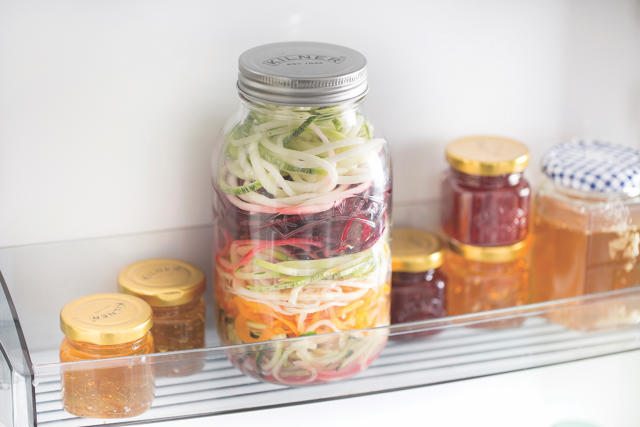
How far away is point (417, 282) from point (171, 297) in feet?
1.00

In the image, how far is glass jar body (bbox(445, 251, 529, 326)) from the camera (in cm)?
102

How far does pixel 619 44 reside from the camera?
1.09 metres

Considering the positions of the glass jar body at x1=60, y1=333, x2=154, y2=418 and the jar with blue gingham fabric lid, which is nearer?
the glass jar body at x1=60, y1=333, x2=154, y2=418

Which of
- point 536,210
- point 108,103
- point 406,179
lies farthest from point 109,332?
point 536,210

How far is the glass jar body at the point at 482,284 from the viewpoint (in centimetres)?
102

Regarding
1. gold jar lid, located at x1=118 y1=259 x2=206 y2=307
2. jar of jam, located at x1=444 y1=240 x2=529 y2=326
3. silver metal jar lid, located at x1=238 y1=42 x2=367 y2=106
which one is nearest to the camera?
silver metal jar lid, located at x1=238 y1=42 x2=367 y2=106

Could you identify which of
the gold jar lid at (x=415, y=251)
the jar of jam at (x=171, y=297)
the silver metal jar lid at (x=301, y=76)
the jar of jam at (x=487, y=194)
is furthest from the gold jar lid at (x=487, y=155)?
the jar of jam at (x=171, y=297)

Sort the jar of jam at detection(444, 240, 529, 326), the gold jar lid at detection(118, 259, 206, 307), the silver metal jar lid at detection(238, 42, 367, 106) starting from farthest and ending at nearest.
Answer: the jar of jam at detection(444, 240, 529, 326) < the gold jar lid at detection(118, 259, 206, 307) < the silver metal jar lid at detection(238, 42, 367, 106)

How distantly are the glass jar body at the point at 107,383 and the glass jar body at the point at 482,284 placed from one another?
1.36 feet

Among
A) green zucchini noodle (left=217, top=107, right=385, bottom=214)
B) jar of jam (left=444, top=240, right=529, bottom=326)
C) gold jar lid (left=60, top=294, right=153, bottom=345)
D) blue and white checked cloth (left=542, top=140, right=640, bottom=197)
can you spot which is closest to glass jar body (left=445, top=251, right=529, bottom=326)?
jar of jam (left=444, top=240, right=529, bottom=326)

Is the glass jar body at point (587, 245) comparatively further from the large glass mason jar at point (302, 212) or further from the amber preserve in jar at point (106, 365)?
the amber preserve in jar at point (106, 365)

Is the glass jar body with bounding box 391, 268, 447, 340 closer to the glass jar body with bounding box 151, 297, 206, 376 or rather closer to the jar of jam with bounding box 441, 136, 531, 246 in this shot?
the jar of jam with bounding box 441, 136, 531, 246

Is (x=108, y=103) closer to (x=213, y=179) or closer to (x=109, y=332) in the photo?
(x=213, y=179)

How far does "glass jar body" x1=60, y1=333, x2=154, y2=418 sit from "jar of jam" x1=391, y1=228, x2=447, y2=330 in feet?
1.07
